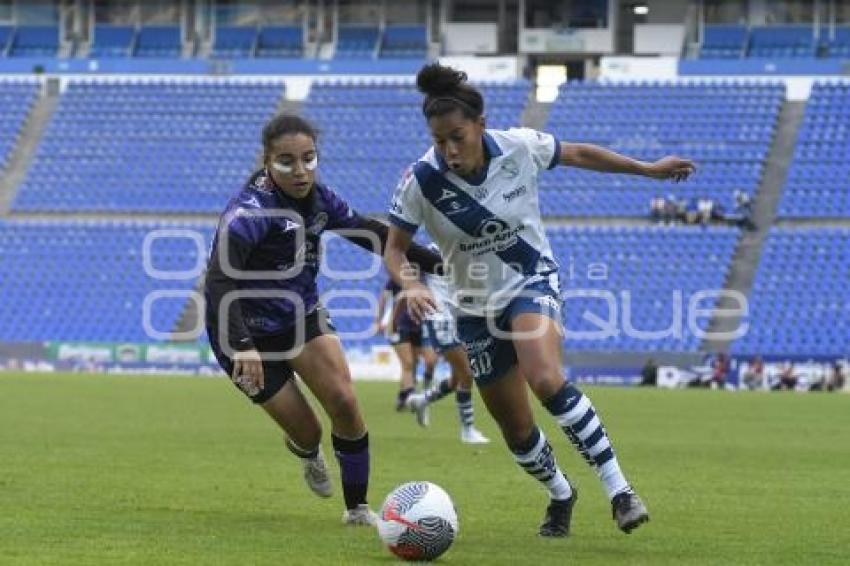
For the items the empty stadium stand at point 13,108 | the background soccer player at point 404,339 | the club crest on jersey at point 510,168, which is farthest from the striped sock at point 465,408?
the empty stadium stand at point 13,108

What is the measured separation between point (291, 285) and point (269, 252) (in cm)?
A: 28

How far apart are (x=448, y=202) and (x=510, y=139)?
1.94 feet

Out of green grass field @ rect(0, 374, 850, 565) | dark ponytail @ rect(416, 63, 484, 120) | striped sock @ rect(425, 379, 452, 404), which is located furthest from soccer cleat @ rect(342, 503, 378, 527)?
striped sock @ rect(425, 379, 452, 404)

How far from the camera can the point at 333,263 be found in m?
45.6

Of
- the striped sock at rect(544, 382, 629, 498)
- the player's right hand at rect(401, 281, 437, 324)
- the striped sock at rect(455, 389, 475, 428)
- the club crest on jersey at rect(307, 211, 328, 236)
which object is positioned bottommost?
the striped sock at rect(455, 389, 475, 428)

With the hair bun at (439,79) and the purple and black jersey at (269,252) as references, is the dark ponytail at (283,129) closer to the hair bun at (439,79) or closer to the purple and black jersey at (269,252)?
the purple and black jersey at (269,252)

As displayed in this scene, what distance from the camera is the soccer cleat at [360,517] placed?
33.6 feet

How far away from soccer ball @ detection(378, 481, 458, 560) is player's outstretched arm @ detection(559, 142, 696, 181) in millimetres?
2343

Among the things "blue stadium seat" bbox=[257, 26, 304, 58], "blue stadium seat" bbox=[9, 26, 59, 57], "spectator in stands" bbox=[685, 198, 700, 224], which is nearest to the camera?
"spectator in stands" bbox=[685, 198, 700, 224]

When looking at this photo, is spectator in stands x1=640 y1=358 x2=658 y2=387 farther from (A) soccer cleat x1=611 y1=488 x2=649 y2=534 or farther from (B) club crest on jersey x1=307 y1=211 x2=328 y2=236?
(A) soccer cleat x1=611 y1=488 x2=649 y2=534

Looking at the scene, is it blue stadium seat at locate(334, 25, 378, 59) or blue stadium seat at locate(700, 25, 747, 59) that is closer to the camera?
blue stadium seat at locate(700, 25, 747, 59)

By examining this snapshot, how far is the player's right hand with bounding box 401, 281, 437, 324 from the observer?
29.5 feet

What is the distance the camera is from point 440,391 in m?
20.3

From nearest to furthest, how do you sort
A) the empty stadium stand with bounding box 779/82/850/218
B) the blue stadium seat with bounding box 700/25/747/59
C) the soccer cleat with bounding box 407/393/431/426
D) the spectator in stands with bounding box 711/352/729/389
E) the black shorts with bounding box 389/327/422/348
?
the soccer cleat with bounding box 407/393/431/426 < the black shorts with bounding box 389/327/422/348 < the spectator in stands with bounding box 711/352/729/389 < the empty stadium stand with bounding box 779/82/850/218 < the blue stadium seat with bounding box 700/25/747/59
